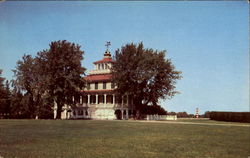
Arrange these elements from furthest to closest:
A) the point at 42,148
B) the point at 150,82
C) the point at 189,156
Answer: the point at 150,82 → the point at 42,148 → the point at 189,156

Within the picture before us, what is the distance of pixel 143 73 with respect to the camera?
52.6m

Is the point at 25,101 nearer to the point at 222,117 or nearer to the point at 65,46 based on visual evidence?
the point at 65,46

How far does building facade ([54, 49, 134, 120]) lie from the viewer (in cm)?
5972

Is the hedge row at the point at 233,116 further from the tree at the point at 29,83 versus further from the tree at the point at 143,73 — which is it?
the tree at the point at 29,83

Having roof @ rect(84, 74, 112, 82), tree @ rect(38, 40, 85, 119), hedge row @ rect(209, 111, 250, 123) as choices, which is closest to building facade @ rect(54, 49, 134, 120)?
roof @ rect(84, 74, 112, 82)

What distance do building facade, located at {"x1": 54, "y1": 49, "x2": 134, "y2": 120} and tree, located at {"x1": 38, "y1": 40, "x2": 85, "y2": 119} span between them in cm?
394

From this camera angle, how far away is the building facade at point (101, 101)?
196 ft

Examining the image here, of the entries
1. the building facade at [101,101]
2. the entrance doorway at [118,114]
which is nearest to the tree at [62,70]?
the building facade at [101,101]

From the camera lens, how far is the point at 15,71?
60656mm

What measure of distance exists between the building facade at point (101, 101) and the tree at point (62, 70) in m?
3.94

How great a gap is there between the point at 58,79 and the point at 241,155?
46.0 m

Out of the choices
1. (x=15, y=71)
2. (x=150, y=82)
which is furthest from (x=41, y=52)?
(x=150, y=82)

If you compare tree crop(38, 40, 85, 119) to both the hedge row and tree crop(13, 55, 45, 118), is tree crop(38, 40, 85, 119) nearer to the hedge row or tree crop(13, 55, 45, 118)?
tree crop(13, 55, 45, 118)

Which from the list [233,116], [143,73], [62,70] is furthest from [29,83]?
[233,116]
